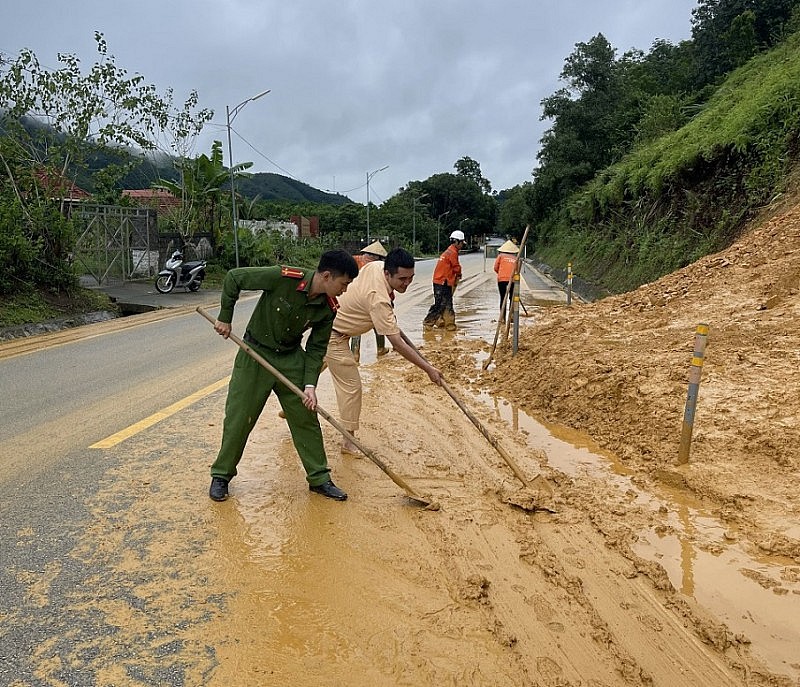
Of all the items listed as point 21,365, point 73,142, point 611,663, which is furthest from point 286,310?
point 73,142

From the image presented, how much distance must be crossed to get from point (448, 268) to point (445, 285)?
0.31 m

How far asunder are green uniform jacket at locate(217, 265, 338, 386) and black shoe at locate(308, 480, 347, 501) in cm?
66

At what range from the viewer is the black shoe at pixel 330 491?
4.19 meters

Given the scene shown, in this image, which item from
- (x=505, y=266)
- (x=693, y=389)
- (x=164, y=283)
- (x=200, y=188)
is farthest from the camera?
(x=200, y=188)

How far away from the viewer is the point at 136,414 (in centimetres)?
600

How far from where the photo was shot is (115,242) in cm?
1764

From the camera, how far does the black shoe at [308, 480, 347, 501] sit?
419 cm

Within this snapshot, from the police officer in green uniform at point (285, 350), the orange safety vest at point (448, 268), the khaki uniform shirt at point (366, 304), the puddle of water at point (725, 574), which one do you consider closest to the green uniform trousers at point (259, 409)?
the police officer in green uniform at point (285, 350)

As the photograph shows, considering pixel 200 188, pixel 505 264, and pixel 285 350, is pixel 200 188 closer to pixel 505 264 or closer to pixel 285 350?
pixel 505 264

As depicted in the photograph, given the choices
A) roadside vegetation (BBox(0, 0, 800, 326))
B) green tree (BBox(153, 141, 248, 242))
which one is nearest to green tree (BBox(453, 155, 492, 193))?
roadside vegetation (BBox(0, 0, 800, 326))

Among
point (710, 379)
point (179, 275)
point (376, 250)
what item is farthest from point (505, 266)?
point (179, 275)

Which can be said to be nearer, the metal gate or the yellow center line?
the yellow center line

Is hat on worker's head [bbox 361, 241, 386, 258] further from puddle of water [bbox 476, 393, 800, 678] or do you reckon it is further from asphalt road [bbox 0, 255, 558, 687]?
puddle of water [bbox 476, 393, 800, 678]

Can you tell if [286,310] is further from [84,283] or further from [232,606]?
[84,283]
